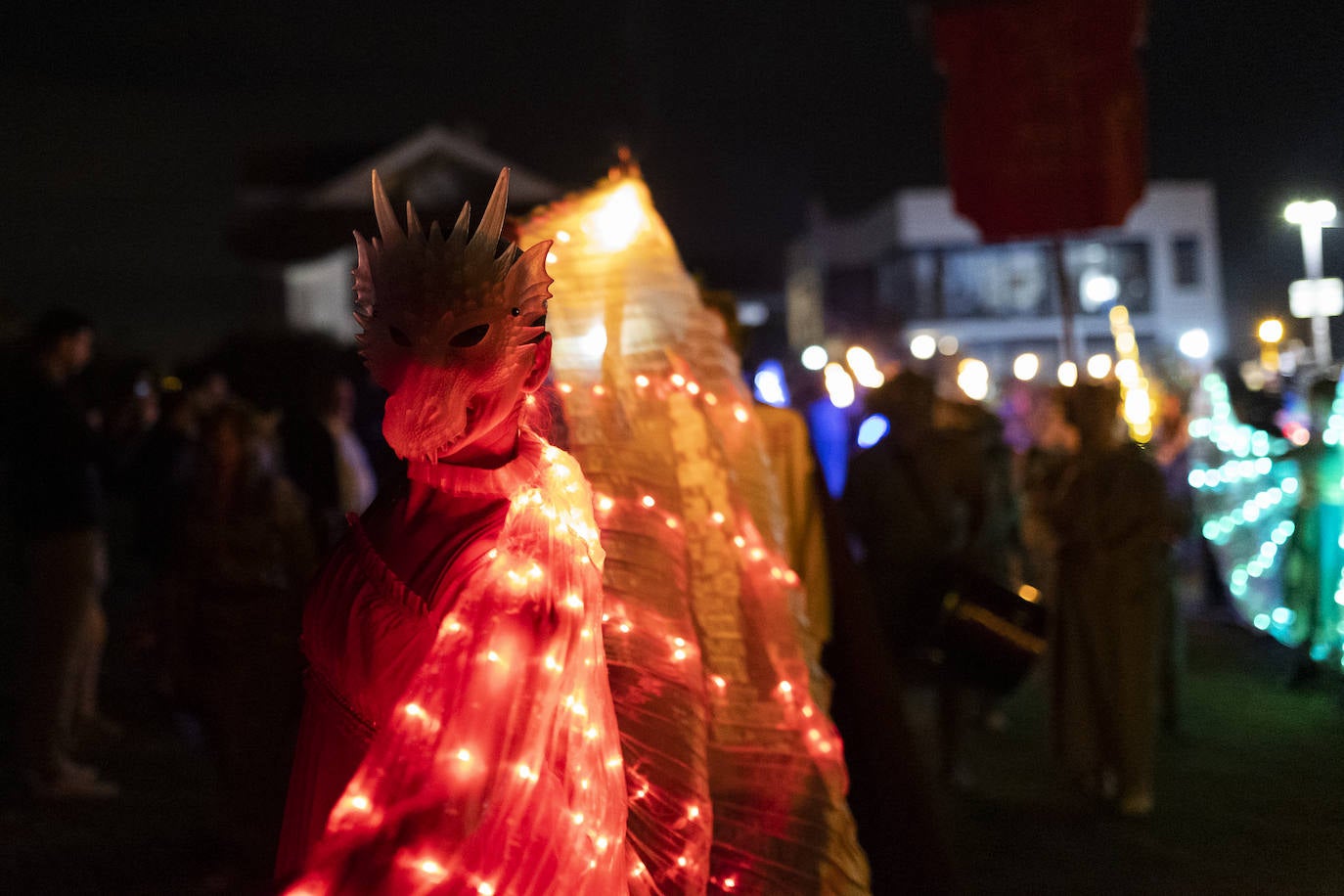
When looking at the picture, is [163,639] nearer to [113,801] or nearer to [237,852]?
[237,852]

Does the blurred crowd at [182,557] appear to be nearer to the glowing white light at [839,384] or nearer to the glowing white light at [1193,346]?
the glowing white light at [839,384]

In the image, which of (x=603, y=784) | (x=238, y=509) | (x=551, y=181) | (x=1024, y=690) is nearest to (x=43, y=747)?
(x=238, y=509)

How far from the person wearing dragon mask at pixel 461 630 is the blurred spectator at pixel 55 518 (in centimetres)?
480

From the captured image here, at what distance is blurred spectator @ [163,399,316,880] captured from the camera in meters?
5.09

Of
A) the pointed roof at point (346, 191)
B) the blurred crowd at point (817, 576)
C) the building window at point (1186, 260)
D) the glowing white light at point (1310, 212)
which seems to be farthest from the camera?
the building window at point (1186, 260)

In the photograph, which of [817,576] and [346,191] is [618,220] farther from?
[346,191]

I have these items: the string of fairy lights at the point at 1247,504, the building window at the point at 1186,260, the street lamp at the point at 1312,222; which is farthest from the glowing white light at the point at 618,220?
the building window at the point at 1186,260

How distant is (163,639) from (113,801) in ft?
5.61

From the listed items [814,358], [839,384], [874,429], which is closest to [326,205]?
[814,358]

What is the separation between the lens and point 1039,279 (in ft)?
143

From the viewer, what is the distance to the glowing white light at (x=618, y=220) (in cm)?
297

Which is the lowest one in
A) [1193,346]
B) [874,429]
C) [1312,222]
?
[874,429]

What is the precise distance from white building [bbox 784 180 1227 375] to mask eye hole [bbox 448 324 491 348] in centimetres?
3929

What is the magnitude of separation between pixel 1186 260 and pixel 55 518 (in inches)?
1652
